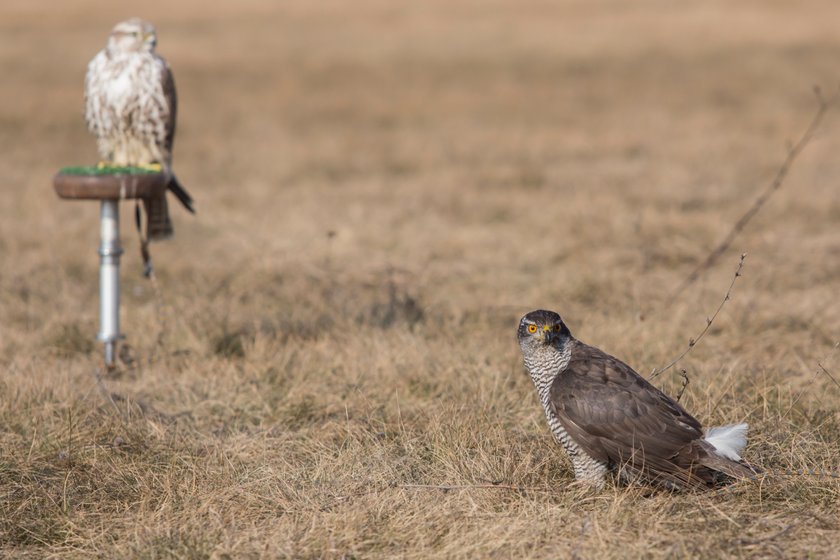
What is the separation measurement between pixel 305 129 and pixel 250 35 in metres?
14.4

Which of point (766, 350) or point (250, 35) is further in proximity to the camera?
point (250, 35)

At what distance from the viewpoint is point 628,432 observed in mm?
3803

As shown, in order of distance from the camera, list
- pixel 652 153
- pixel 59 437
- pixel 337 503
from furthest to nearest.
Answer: pixel 652 153, pixel 59 437, pixel 337 503

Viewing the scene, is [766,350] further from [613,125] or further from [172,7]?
[172,7]

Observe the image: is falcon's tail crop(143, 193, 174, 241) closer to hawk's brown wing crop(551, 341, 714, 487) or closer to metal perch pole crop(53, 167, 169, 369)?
metal perch pole crop(53, 167, 169, 369)

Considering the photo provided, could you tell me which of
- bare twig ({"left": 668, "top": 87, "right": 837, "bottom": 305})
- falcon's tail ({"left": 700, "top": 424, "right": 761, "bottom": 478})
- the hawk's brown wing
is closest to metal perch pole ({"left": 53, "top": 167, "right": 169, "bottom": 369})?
the hawk's brown wing

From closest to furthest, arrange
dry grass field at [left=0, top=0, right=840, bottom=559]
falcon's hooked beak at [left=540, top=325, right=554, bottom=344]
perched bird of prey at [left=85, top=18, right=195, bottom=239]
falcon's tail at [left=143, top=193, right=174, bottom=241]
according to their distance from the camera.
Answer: dry grass field at [left=0, top=0, right=840, bottom=559]
falcon's hooked beak at [left=540, top=325, right=554, bottom=344]
perched bird of prey at [left=85, top=18, right=195, bottom=239]
falcon's tail at [left=143, top=193, right=174, bottom=241]

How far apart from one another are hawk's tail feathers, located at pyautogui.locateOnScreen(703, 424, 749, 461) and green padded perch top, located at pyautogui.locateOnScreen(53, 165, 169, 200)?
3057mm

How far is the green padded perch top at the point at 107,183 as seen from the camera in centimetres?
524

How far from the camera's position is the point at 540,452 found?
432 cm

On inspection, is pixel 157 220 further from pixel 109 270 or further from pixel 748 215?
pixel 748 215

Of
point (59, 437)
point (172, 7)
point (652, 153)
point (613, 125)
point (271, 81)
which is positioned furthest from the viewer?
point (172, 7)

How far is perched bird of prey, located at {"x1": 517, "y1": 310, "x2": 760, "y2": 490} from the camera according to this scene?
148 inches

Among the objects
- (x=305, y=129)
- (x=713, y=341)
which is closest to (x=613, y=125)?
(x=305, y=129)
